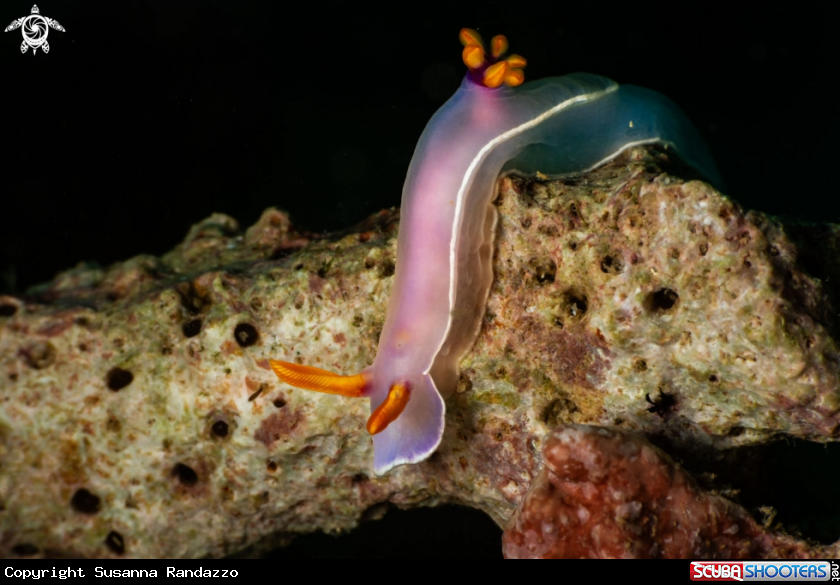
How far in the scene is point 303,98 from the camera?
7.13 meters

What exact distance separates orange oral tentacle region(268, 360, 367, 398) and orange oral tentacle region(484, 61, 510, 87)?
1588 millimetres

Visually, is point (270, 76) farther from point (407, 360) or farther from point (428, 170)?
point (407, 360)

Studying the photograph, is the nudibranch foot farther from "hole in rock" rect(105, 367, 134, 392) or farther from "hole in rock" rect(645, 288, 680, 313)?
"hole in rock" rect(105, 367, 134, 392)

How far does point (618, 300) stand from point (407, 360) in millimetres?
991

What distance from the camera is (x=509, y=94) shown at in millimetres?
2695

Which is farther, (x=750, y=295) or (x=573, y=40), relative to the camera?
(x=573, y=40)

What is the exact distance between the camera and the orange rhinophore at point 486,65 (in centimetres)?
243

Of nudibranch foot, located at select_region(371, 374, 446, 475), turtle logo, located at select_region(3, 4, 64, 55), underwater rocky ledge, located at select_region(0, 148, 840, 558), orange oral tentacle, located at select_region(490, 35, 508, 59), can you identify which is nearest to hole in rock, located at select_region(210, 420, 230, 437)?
underwater rocky ledge, located at select_region(0, 148, 840, 558)

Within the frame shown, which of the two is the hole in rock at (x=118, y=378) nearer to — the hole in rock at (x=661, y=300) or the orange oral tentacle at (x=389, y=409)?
the orange oral tentacle at (x=389, y=409)

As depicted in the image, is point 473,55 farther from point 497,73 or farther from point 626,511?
point 626,511

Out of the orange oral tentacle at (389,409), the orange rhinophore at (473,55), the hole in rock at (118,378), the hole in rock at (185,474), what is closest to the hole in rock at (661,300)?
the orange oral tentacle at (389,409)

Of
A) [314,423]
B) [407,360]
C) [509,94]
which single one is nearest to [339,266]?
[407,360]

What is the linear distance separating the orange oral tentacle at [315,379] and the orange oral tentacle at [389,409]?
174 millimetres

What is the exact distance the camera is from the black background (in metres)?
6.52
